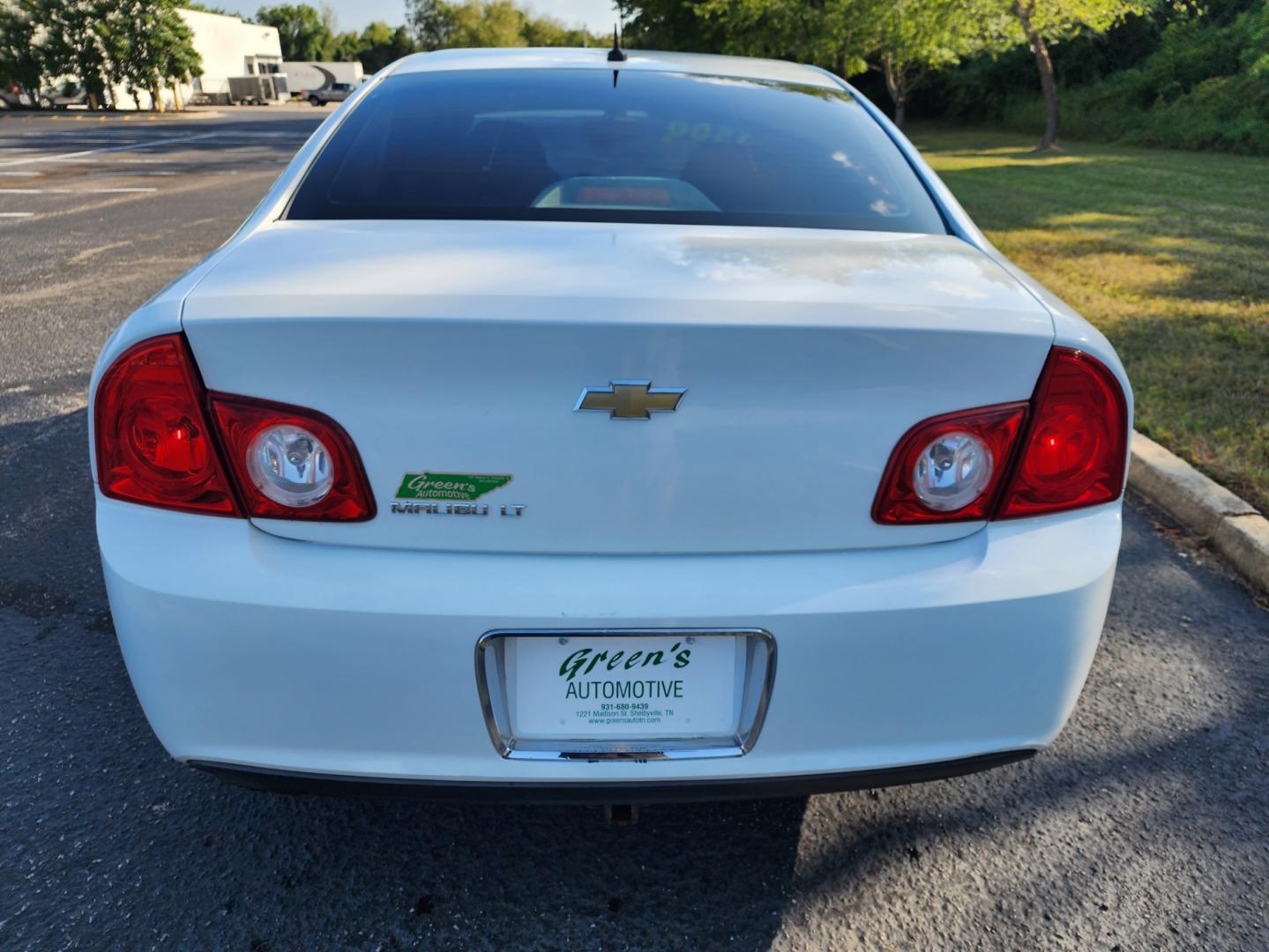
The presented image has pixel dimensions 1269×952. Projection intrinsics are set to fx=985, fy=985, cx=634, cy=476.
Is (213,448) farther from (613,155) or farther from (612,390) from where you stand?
(613,155)

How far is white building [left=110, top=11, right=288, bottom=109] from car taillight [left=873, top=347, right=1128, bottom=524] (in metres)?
62.0

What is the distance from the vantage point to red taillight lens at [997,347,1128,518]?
1569mm

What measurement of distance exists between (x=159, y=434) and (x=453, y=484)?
49 cm

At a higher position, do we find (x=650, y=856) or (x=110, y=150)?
(x=650, y=856)

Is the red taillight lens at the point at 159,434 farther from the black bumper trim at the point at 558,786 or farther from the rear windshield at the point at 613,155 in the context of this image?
the rear windshield at the point at 613,155

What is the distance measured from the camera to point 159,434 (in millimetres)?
1554

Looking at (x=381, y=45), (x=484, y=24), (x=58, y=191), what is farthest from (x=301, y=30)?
(x=58, y=191)

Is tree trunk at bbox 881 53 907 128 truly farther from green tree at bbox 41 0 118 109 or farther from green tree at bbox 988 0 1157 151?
green tree at bbox 41 0 118 109

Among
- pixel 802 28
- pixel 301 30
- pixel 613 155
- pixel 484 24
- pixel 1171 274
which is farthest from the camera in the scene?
pixel 301 30

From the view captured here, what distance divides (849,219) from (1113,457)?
77 centimetres

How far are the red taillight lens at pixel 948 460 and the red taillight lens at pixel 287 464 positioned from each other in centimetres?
80

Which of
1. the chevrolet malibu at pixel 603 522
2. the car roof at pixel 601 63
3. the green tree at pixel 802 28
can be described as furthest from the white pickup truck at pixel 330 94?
the chevrolet malibu at pixel 603 522

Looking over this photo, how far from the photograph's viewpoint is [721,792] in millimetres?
1599

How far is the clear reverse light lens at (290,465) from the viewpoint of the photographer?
4.90ft
